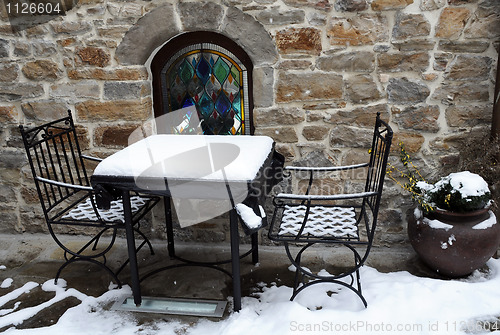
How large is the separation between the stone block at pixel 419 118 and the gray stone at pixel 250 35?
0.87 m

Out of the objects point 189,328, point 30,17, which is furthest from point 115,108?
point 189,328

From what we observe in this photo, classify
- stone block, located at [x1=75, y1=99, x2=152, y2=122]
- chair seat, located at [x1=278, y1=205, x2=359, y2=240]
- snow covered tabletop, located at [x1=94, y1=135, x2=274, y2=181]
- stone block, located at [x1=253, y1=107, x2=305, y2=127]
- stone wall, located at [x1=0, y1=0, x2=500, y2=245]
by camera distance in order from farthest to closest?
stone block, located at [x1=75, y1=99, x2=152, y2=122]
stone block, located at [x1=253, y1=107, x2=305, y2=127]
stone wall, located at [x1=0, y1=0, x2=500, y2=245]
chair seat, located at [x1=278, y1=205, x2=359, y2=240]
snow covered tabletop, located at [x1=94, y1=135, x2=274, y2=181]

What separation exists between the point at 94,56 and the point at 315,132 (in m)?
1.52

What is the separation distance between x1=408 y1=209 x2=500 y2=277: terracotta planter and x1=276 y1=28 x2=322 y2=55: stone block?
1236mm

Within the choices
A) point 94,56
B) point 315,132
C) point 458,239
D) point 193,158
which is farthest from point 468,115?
point 94,56

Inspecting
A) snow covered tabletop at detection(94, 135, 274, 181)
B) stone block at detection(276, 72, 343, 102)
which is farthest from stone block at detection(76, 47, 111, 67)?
stone block at detection(276, 72, 343, 102)

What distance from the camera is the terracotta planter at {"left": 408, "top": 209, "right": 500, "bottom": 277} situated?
254 cm

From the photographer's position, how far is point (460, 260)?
2572mm

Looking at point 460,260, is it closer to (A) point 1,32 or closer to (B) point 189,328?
(B) point 189,328

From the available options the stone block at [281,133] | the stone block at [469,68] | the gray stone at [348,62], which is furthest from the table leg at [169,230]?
the stone block at [469,68]

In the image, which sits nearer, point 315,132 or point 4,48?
point 315,132

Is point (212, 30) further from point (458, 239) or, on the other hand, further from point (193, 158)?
point (458, 239)

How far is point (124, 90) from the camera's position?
295 centimetres

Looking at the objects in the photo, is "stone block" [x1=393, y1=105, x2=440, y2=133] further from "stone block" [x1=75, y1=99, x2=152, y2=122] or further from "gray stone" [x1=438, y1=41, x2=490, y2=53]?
"stone block" [x1=75, y1=99, x2=152, y2=122]
